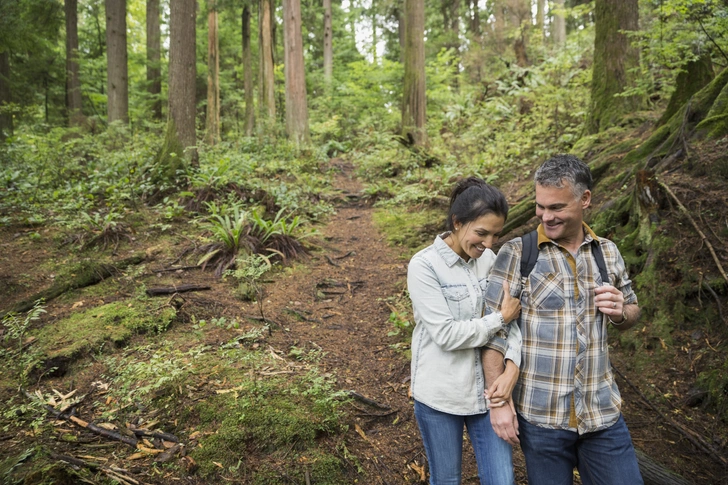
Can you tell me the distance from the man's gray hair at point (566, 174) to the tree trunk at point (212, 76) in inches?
634

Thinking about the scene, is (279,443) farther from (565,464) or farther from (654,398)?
(654,398)

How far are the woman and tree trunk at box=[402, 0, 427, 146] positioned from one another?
11609mm

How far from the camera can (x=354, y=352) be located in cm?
488

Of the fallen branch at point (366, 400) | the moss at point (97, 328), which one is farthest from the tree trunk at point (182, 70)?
the fallen branch at point (366, 400)

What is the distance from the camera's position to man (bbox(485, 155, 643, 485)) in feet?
6.61

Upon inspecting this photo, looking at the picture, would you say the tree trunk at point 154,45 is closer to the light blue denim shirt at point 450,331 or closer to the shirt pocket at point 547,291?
the light blue denim shirt at point 450,331

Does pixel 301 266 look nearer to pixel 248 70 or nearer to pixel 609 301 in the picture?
pixel 609 301

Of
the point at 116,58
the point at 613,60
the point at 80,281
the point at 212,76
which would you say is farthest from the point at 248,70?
the point at 80,281

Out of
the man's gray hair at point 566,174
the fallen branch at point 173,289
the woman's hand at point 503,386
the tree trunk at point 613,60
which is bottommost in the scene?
the woman's hand at point 503,386

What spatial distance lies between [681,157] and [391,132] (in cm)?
1105

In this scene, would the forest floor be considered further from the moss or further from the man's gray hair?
the man's gray hair

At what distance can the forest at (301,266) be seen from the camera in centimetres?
329

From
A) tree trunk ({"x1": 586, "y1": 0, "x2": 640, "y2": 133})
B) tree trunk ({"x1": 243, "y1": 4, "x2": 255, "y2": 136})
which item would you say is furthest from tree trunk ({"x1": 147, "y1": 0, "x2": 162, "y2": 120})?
tree trunk ({"x1": 586, "y1": 0, "x2": 640, "y2": 133})

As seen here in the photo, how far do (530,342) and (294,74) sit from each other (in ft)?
45.5
